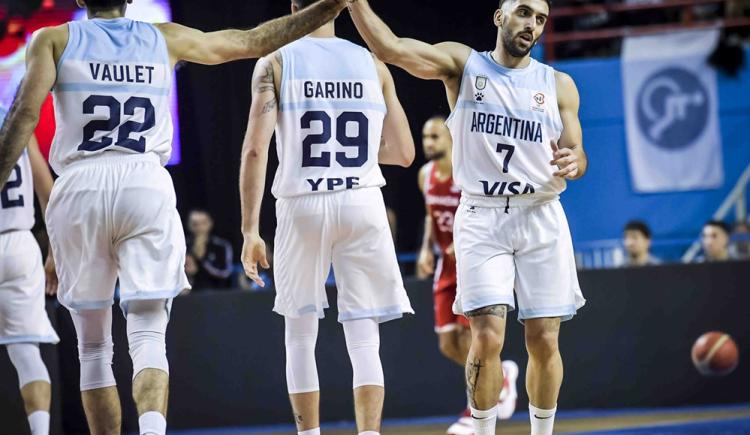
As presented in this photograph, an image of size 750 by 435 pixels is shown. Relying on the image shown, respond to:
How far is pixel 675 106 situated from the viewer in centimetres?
1320

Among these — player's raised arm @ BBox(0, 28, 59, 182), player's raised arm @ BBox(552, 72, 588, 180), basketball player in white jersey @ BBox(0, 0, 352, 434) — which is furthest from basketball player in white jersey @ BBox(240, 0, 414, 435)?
player's raised arm @ BBox(0, 28, 59, 182)

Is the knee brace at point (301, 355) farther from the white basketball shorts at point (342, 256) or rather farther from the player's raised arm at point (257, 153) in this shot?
the player's raised arm at point (257, 153)

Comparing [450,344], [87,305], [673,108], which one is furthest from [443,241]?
[673,108]

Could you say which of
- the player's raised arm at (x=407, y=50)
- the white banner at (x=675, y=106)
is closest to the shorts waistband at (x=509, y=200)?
the player's raised arm at (x=407, y=50)

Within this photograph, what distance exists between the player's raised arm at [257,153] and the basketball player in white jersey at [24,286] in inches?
56.6

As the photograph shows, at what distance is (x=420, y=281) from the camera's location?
9820mm

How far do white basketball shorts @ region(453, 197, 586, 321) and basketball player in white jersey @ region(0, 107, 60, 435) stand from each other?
91.4 inches

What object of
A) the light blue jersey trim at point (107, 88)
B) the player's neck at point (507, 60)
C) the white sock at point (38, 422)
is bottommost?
the white sock at point (38, 422)

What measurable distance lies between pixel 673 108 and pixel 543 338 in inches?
319

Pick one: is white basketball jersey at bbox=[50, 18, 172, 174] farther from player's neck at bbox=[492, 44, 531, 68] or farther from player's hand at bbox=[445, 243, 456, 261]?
player's hand at bbox=[445, 243, 456, 261]

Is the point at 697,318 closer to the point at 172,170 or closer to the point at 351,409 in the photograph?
the point at 351,409

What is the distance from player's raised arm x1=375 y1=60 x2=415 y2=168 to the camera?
582cm

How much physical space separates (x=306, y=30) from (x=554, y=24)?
1023 cm

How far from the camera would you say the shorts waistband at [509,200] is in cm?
578
